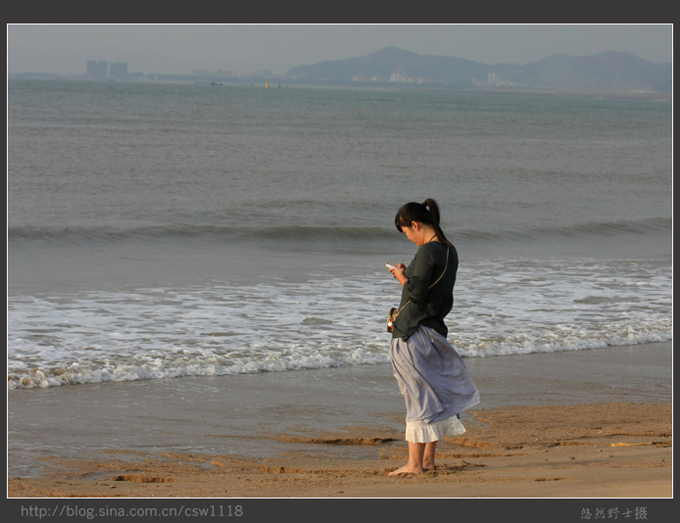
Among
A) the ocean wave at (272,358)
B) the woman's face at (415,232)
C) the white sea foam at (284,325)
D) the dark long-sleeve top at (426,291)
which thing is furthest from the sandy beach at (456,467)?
the white sea foam at (284,325)

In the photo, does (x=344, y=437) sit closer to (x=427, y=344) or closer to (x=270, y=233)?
(x=427, y=344)

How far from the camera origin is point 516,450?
556 centimetres

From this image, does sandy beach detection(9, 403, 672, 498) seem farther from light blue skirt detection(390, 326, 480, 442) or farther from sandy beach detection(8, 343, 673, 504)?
light blue skirt detection(390, 326, 480, 442)

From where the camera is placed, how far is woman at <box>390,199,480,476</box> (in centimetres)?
445

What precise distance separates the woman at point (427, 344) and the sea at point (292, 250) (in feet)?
10.8

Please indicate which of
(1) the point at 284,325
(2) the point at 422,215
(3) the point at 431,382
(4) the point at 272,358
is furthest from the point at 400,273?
(1) the point at 284,325

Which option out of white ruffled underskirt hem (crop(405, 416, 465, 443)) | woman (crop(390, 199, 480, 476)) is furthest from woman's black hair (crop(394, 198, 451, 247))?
white ruffled underskirt hem (crop(405, 416, 465, 443))

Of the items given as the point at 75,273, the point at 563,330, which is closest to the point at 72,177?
the point at 75,273

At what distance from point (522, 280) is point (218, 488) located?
9019mm

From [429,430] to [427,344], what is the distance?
0.48 metres

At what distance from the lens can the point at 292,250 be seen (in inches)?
658

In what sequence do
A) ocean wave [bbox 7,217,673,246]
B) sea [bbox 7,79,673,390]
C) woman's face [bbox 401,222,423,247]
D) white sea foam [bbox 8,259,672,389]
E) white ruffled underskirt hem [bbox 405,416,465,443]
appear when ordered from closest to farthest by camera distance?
woman's face [bbox 401,222,423,247] → white ruffled underskirt hem [bbox 405,416,465,443] → white sea foam [bbox 8,259,672,389] → sea [bbox 7,79,673,390] → ocean wave [bbox 7,217,673,246]

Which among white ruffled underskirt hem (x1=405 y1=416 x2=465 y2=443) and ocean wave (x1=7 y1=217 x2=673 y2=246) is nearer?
white ruffled underskirt hem (x1=405 y1=416 x2=465 y2=443)

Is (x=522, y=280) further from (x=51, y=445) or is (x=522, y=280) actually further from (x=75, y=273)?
(x=51, y=445)
